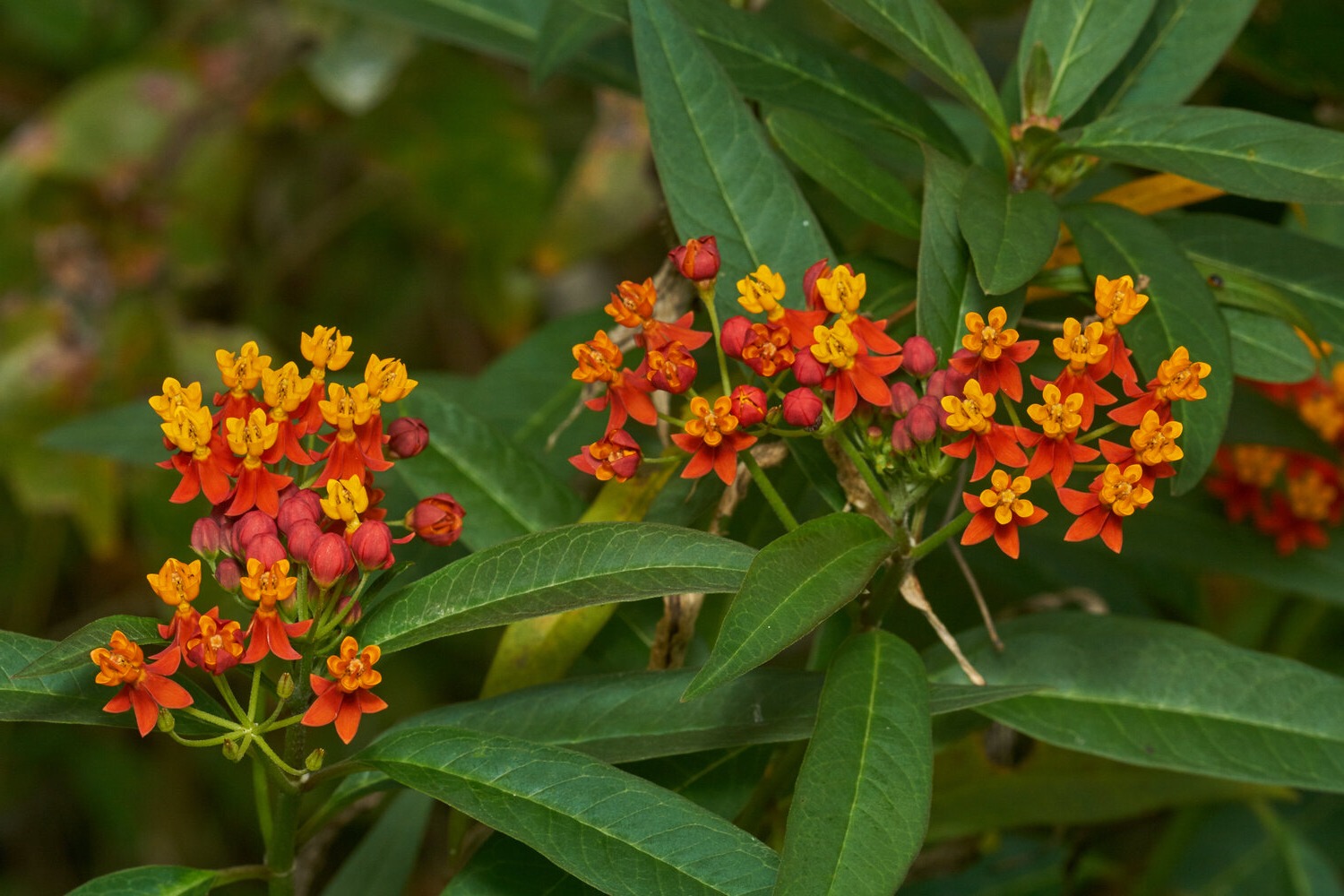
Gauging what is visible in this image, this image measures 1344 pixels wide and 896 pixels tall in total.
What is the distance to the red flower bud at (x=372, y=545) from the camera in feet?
2.96

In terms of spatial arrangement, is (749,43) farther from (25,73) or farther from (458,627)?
(25,73)

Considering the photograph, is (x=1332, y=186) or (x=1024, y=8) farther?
(x=1024, y=8)

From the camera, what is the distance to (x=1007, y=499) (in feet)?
3.00

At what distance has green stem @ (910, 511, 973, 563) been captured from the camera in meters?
0.96

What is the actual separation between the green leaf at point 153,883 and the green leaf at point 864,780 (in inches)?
17.6

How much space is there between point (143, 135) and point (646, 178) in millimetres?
1022

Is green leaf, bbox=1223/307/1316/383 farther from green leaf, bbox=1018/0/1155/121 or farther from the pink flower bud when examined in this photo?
the pink flower bud

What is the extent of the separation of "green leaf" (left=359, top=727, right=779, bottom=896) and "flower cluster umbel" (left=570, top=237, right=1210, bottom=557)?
0.23 m

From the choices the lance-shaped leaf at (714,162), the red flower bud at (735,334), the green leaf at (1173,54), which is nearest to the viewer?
the red flower bud at (735,334)

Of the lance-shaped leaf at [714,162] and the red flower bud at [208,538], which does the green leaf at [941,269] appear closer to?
the lance-shaped leaf at [714,162]

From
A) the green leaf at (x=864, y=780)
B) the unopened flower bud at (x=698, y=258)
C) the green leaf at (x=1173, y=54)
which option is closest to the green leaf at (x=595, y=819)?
the green leaf at (x=864, y=780)

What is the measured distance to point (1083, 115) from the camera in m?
1.41

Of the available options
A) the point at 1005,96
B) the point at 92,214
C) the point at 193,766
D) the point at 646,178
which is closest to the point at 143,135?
the point at 92,214

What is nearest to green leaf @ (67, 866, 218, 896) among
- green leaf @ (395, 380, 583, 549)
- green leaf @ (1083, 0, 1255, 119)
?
green leaf @ (395, 380, 583, 549)
